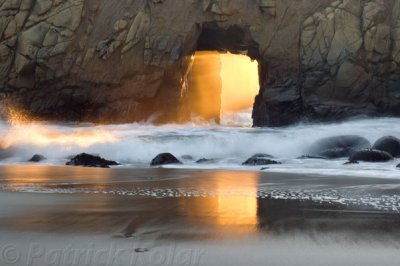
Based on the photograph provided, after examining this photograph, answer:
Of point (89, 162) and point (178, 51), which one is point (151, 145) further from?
point (178, 51)

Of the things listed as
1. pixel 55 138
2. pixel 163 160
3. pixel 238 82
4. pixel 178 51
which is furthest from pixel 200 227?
pixel 238 82

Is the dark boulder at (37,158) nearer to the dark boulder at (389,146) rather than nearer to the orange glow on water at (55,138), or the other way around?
the orange glow on water at (55,138)

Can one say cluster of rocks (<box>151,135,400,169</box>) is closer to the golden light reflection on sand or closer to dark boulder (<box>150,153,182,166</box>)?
dark boulder (<box>150,153,182,166</box>)

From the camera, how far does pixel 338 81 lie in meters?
A: 20.0

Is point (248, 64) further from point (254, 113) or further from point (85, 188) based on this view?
point (85, 188)

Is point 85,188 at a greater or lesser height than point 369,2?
lesser

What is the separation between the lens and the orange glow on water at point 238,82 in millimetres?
36188

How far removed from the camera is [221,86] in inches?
1247

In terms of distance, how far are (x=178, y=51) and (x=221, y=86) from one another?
1069 centimetres

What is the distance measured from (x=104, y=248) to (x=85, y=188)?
3.36 m

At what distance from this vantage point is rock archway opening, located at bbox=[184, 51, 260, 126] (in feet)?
92.9

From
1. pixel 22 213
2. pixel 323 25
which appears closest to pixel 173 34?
pixel 323 25

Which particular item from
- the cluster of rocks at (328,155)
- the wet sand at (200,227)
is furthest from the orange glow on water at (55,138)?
the wet sand at (200,227)

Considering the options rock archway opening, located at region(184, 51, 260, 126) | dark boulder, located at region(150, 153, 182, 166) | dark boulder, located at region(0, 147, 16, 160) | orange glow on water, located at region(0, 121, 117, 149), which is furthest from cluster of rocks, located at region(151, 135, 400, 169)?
rock archway opening, located at region(184, 51, 260, 126)
